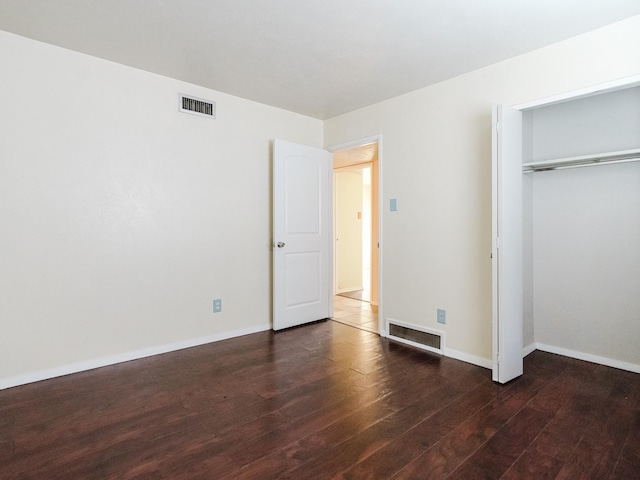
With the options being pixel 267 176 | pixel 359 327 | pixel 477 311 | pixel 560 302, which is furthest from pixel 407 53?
pixel 359 327

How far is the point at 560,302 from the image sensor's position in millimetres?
3123

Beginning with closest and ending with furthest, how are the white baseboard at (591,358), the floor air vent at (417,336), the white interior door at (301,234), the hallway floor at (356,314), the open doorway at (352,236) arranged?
the white baseboard at (591,358) < the floor air vent at (417,336) < the white interior door at (301,234) < the hallway floor at (356,314) < the open doorway at (352,236)

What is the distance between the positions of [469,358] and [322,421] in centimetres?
156

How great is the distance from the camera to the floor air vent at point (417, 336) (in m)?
3.18

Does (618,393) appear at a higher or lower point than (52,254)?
lower

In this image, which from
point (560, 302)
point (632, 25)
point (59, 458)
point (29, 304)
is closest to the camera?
point (59, 458)

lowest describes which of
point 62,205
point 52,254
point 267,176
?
point 52,254

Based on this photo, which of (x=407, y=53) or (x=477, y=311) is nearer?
(x=407, y=53)

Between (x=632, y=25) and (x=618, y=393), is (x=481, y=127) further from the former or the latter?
(x=618, y=393)

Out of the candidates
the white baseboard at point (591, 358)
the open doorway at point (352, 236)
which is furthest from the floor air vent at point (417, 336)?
the open doorway at point (352, 236)

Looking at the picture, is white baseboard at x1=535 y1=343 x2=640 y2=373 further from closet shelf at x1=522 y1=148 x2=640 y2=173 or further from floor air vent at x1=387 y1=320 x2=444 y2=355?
closet shelf at x1=522 y1=148 x2=640 y2=173

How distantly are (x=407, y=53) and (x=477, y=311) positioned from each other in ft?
7.00

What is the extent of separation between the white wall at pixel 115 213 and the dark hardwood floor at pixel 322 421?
0.35 metres

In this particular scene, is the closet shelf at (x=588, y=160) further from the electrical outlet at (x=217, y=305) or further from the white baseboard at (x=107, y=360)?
the white baseboard at (x=107, y=360)
